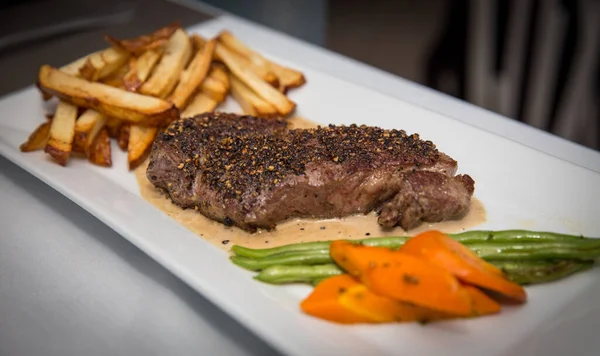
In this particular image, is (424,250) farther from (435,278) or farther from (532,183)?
(532,183)

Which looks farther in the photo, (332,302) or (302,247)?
(302,247)

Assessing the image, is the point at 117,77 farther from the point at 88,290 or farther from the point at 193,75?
the point at 88,290

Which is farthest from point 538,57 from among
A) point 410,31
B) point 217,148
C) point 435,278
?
point 435,278

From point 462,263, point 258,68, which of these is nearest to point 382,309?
point 462,263

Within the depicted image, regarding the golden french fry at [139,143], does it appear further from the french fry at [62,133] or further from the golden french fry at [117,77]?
the golden french fry at [117,77]

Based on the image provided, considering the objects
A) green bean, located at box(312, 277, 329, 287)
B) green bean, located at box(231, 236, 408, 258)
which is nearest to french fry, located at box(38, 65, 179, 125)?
green bean, located at box(231, 236, 408, 258)

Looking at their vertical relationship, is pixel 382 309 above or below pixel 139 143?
above
